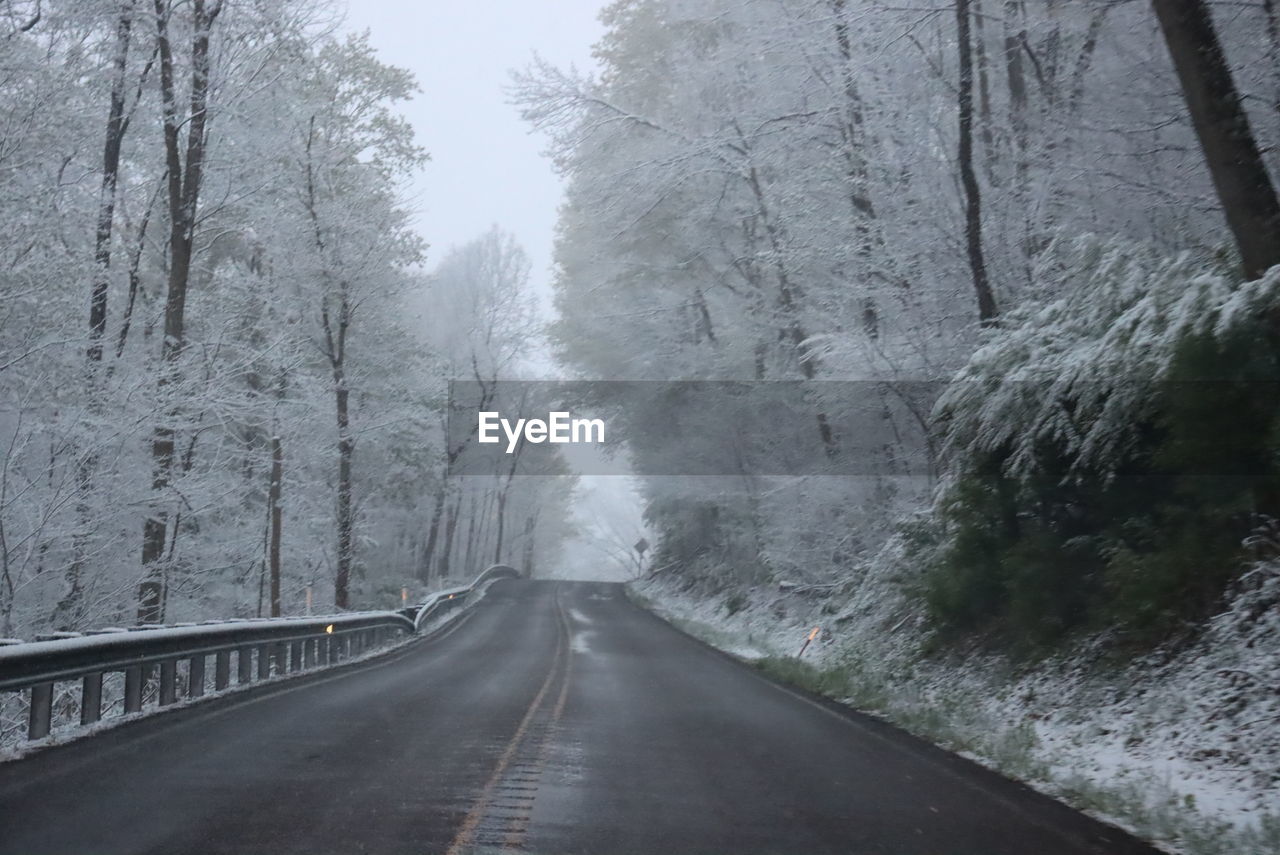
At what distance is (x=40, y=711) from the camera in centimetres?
1039

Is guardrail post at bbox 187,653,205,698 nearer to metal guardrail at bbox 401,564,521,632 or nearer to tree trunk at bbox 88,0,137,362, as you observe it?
tree trunk at bbox 88,0,137,362

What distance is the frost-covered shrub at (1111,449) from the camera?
437 inches

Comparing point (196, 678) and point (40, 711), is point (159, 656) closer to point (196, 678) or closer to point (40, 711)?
point (196, 678)

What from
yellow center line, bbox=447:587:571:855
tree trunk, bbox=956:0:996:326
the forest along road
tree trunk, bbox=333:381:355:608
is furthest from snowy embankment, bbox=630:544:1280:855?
tree trunk, bbox=333:381:355:608

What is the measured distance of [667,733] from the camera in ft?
40.3

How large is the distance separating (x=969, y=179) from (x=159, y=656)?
43.7ft

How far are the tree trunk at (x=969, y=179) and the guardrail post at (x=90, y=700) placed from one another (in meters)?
13.0

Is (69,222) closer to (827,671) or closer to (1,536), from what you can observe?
(1,536)

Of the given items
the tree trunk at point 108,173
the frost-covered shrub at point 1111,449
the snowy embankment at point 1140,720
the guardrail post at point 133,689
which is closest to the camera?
the snowy embankment at point 1140,720

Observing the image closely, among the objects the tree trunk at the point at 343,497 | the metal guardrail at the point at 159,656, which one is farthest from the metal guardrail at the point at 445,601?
the metal guardrail at the point at 159,656

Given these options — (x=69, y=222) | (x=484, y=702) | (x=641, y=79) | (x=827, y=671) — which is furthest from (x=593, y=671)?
(x=641, y=79)

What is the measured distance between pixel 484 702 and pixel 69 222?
11573 mm

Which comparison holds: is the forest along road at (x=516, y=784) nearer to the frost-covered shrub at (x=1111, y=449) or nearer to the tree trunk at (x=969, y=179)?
the frost-covered shrub at (x=1111, y=449)

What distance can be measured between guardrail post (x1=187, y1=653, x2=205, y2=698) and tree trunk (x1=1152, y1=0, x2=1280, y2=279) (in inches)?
508
